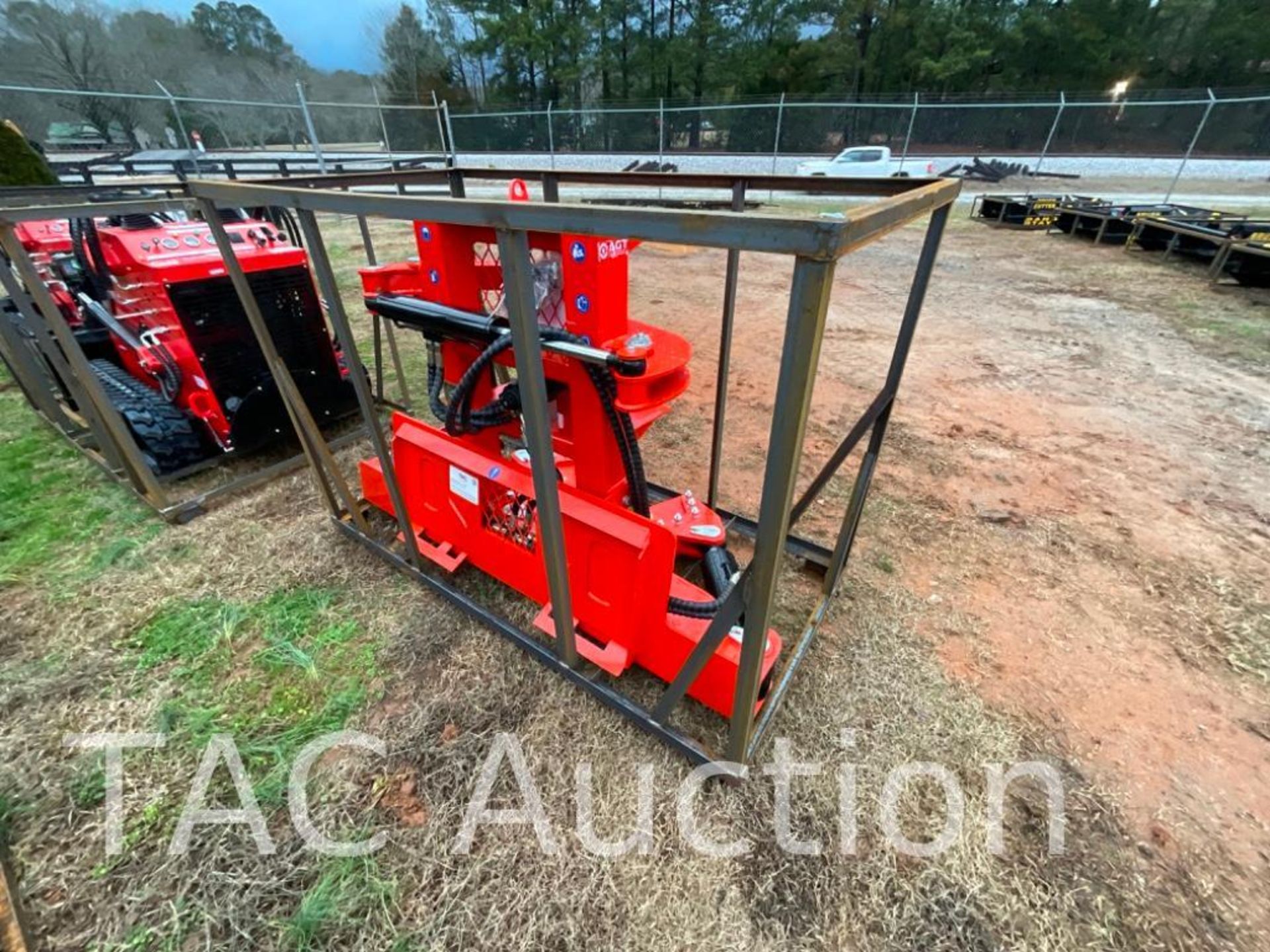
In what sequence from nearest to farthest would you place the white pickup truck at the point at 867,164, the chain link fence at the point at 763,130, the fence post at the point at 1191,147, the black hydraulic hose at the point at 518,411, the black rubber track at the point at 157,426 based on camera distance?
the black hydraulic hose at the point at 518,411 → the black rubber track at the point at 157,426 → the fence post at the point at 1191,147 → the white pickup truck at the point at 867,164 → the chain link fence at the point at 763,130

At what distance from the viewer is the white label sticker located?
215 centimetres

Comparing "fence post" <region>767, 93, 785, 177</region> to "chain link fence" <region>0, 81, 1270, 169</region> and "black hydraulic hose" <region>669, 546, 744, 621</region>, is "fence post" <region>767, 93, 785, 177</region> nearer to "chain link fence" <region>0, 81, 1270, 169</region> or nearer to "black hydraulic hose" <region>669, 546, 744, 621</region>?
"chain link fence" <region>0, 81, 1270, 169</region>

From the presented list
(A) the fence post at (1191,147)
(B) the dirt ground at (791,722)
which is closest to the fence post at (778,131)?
(A) the fence post at (1191,147)

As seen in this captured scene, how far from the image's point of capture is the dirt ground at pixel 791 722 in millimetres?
1480

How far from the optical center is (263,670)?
211 centimetres

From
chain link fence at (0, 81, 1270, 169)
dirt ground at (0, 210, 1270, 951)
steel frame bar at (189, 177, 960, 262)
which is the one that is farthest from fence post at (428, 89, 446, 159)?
steel frame bar at (189, 177, 960, 262)

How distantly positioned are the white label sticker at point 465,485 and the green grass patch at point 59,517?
1.73m

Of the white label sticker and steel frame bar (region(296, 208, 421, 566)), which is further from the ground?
steel frame bar (region(296, 208, 421, 566))

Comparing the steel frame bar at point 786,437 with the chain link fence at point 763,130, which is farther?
the chain link fence at point 763,130

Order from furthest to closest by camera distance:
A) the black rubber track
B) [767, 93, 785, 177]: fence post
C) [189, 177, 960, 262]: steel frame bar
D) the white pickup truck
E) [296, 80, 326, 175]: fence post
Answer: [767, 93, 785, 177]: fence post → the white pickup truck → [296, 80, 326, 175]: fence post → the black rubber track → [189, 177, 960, 262]: steel frame bar

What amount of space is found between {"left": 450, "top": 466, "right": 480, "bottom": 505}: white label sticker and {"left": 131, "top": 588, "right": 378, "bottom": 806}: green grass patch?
0.69 metres

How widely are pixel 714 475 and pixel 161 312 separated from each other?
10.1 ft

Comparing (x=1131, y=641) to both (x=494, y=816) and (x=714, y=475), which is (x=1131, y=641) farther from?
(x=494, y=816)

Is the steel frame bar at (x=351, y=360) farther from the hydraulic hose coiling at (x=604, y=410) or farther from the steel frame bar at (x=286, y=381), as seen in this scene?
the hydraulic hose coiling at (x=604, y=410)
